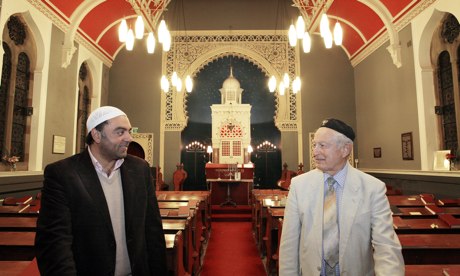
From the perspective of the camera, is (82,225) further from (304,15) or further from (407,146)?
(407,146)

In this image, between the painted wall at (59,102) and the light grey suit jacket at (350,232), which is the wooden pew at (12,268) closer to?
the light grey suit jacket at (350,232)

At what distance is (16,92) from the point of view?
6.30 metres

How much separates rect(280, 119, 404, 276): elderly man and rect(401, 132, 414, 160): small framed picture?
6.24 meters

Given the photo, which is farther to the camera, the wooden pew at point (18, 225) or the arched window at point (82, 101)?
the arched window at point (82, 101)

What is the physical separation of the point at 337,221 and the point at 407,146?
6.50 metres

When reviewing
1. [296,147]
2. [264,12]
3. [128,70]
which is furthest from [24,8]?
[296,147]

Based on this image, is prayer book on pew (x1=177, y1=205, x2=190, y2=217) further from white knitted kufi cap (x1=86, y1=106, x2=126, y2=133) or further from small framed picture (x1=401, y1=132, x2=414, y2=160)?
small framed picture (x1=401, y1=132, x2=414, y2=160)

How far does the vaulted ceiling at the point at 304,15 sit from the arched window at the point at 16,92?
2.50 ft

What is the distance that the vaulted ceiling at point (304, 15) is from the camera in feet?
21.9

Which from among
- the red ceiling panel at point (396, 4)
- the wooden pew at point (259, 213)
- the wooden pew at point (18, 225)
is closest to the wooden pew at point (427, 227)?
the wooden pew at point (259, 213)

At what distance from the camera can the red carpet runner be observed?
3773mm

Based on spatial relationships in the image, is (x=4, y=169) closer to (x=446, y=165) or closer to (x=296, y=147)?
(x=296, y=147)

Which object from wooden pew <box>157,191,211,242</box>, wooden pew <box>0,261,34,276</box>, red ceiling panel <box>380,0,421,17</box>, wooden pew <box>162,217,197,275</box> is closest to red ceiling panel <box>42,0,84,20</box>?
wooden pew <box>157,191,211,242</box>

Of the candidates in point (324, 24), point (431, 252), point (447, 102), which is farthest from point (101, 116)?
point (447, 102)
